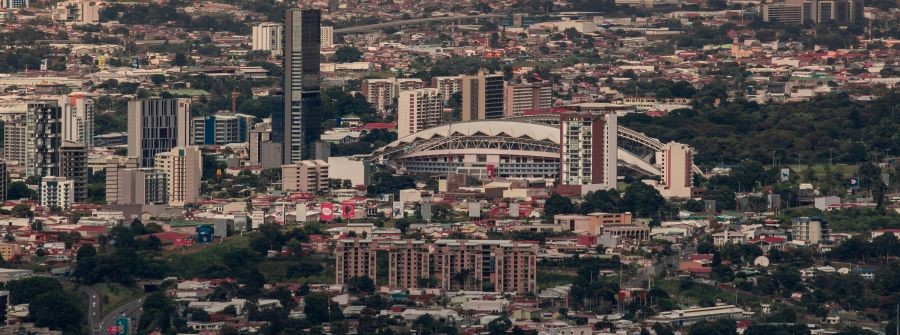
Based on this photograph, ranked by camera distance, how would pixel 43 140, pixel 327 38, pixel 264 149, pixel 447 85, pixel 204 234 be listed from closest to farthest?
pixel 204 234 < pixel 43 140 < pixel 264 149 < pixel 447 85 < pixel 327 38

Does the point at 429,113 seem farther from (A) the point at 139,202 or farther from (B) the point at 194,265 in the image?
(B) the point at 194,265

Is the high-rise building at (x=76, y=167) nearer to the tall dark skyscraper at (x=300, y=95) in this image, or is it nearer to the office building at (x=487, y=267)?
the tall dark skyscraper at (x=300, y=95)

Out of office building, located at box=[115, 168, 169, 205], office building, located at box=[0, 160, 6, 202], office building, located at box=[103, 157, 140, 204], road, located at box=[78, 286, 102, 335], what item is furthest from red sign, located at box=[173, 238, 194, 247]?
office building, located at box=[0, 160, 6, 202]

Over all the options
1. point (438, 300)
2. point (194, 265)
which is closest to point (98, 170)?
point (194, 265)

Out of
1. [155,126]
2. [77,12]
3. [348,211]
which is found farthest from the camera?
[77,12]

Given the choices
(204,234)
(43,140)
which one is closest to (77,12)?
(43,140)

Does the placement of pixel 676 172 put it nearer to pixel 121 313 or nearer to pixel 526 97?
pixel 526 97

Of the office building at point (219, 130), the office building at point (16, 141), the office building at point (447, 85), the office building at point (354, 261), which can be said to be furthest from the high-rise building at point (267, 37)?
the office building at point (354, 261)
